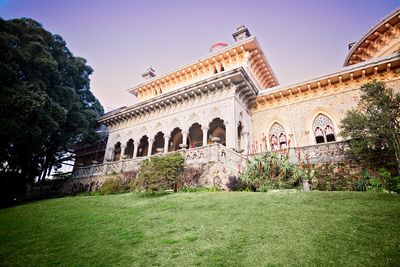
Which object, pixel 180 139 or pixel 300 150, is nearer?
pixel 300 150

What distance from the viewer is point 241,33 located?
1761 centimetres

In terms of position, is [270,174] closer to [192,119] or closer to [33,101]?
[192,119]

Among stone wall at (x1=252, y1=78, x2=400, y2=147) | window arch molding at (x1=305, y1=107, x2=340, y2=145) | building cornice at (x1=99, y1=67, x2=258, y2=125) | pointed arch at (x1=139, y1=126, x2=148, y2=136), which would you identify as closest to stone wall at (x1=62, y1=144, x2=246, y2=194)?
stone wall at (x1=252, y1=78, x2=400, y2=147)

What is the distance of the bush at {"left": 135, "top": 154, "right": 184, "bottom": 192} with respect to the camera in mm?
9211

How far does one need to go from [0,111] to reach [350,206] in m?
15.4

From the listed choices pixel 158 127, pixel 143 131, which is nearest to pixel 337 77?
pixel 158 127

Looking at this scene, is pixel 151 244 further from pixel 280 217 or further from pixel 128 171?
pixel 128 171

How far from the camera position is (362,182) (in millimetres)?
7766

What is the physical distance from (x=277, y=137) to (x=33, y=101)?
14656 millimetres

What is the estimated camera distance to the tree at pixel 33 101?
37.0 feet

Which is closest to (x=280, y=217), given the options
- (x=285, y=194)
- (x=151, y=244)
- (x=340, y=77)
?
(x=285, y=194)

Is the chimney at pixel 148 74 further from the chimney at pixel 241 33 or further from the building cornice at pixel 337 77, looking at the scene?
the building cornice at pixel 337 77

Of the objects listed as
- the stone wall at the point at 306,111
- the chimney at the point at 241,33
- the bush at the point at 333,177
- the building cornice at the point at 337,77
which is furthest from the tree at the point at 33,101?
the bush at the point at 333,177

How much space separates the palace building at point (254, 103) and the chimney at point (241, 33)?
0.26 ft
